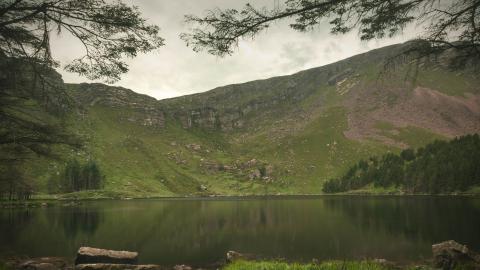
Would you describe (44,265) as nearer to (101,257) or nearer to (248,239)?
(101,257)

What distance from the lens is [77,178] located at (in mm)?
190250

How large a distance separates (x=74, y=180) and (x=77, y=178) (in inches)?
68.7

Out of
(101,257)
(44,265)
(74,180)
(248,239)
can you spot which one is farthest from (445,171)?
(74,180)

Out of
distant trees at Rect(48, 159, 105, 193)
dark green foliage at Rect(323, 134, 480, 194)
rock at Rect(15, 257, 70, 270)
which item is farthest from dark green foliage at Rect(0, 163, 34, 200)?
dark green foliage at Rect(323, 134, 480, 194)

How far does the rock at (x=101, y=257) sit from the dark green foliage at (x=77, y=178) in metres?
173

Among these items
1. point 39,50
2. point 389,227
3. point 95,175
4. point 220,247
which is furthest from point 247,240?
point 95,175

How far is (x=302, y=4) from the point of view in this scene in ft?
37.6

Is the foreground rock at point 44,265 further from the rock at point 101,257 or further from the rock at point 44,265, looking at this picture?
the rock at point 101,257

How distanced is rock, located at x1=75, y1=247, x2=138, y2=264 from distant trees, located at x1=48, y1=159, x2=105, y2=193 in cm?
16977

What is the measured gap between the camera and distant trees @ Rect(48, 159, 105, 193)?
185375 millimetres

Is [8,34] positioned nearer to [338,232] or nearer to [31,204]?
[338,232]

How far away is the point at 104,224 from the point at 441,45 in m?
63.9

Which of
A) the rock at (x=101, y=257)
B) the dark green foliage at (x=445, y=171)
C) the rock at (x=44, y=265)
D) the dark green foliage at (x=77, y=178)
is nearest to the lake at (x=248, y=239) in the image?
the rock at (x=44, y=265)

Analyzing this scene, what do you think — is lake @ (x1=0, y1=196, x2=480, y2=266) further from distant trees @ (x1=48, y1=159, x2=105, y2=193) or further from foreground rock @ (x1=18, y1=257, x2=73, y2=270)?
distant trees @ (x1=48, y1=159, x2=105, y2=193)
